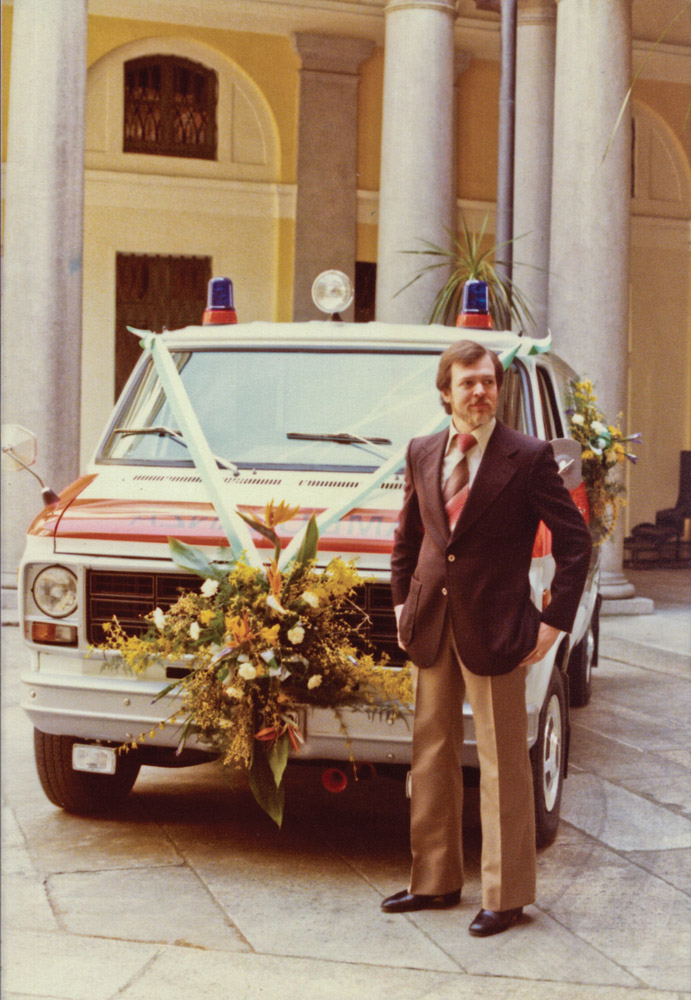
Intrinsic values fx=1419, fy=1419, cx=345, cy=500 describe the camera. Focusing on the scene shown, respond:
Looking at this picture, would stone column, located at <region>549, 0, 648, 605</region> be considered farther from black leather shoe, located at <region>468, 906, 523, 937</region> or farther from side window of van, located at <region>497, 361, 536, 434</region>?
black leather shoe, located at <region>468, 906, 523, 937</region>

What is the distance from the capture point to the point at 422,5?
12.7m

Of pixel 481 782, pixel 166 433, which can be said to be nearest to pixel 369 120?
pixel 166 433

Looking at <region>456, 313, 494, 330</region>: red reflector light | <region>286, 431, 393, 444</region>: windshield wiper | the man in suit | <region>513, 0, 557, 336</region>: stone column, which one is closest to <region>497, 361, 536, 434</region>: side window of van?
<region>456, 313, 494, 330</region>: red reflector light

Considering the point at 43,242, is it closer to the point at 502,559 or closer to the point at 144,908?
the point at 144,908

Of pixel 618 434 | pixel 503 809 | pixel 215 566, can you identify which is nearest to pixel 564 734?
pixel 503 809

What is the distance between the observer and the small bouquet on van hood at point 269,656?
480 cm

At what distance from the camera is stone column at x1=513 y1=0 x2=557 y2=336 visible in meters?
14.4

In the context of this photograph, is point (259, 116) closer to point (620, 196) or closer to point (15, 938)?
point (620, 196)

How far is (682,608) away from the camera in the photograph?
543 inches

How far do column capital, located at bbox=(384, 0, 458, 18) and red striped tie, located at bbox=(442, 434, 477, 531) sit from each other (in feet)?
29.8

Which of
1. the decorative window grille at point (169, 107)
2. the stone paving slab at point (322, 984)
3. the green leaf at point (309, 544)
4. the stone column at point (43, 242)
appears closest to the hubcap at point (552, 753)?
the green leaf at point (309, 544)

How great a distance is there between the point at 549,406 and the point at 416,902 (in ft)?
9.20

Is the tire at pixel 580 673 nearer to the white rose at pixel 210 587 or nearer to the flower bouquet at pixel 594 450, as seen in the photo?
the flower bouquet at pixel 594 450

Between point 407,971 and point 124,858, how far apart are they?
1.53 metres
